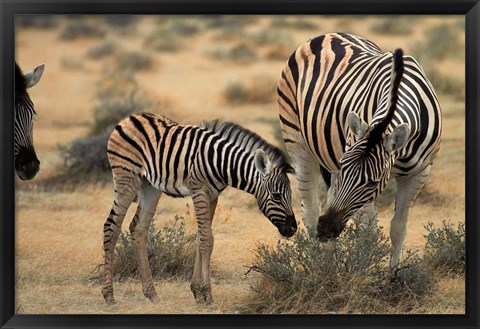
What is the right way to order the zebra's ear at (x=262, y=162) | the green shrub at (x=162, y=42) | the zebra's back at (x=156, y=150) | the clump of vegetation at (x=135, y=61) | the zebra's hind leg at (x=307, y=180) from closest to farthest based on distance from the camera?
the zebra's ear at (x=262, y=162)
the zebra's back at (x=156, y=150)
the zebra's hind leg at (x=307, y=180)
the clump of vegetation at (x=135, y=61)
the green shrub at (x=162, y=42)

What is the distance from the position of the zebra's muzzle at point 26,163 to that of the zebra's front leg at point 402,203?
3.29 meters

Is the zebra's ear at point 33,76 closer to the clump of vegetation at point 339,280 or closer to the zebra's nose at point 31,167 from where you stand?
the zebra's nose at point 31,167

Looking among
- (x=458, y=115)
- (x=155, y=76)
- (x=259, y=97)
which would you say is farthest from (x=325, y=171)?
(x=155, y=76)

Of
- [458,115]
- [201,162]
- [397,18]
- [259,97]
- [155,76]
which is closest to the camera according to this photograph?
[201,162]

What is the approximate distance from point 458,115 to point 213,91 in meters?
5.68

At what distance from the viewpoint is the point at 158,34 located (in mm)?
29734

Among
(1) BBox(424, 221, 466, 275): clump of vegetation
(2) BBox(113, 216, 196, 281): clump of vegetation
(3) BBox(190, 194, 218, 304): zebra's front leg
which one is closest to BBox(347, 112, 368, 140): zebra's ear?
(3) BBox(190, 194, 218, 304): zebra's front leg

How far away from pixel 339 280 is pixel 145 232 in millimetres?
1876

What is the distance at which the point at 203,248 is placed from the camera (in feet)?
26.7

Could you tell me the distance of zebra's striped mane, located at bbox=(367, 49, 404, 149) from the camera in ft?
22.4

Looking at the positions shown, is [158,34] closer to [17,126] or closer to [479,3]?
[17,126]

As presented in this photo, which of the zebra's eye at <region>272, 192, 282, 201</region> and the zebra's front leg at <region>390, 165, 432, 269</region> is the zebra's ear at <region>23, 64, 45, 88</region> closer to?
the zebra's eye at <region>272, 192, 282, 201</region>

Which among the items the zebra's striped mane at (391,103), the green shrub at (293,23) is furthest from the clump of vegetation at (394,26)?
the zebra's striped mane at (391,103)

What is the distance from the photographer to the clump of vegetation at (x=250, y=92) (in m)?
18.8
